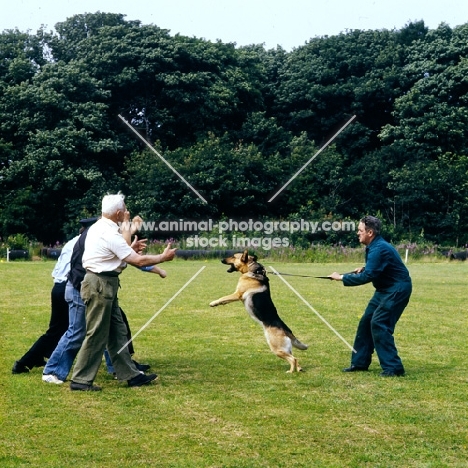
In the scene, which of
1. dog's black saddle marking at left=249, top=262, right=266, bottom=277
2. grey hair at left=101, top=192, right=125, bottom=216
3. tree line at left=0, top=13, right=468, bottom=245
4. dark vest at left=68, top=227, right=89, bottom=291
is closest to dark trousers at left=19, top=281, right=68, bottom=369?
dark vest at left=68, top=227, right=89, bottom=291

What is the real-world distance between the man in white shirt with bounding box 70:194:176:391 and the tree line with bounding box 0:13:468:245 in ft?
114

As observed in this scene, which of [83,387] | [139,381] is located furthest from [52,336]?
[139,381]

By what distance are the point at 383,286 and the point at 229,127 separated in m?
46.6

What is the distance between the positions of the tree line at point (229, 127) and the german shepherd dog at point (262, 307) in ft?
108

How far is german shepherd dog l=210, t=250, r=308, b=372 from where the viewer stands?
10797mm

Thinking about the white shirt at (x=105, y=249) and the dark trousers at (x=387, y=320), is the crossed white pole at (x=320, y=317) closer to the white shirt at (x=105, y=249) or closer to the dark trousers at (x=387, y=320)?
the dark trousers at (x=387, y=320)

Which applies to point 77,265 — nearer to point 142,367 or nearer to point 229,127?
point 142,367

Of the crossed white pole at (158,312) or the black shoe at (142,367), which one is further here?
the black shoe at (142,367)

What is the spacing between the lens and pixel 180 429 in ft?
26.0

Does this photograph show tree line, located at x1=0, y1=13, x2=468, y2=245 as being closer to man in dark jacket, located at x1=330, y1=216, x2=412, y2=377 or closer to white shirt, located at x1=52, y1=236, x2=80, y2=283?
white shirt, located at x1=52, y1=236, x2=80, y2=283

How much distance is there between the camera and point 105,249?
9.49 metres

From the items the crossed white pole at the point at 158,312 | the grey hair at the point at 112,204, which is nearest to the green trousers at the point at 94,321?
the crossed white pole at the point at 158,312

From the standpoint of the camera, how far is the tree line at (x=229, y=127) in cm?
4788

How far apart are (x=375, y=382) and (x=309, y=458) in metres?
3.32
